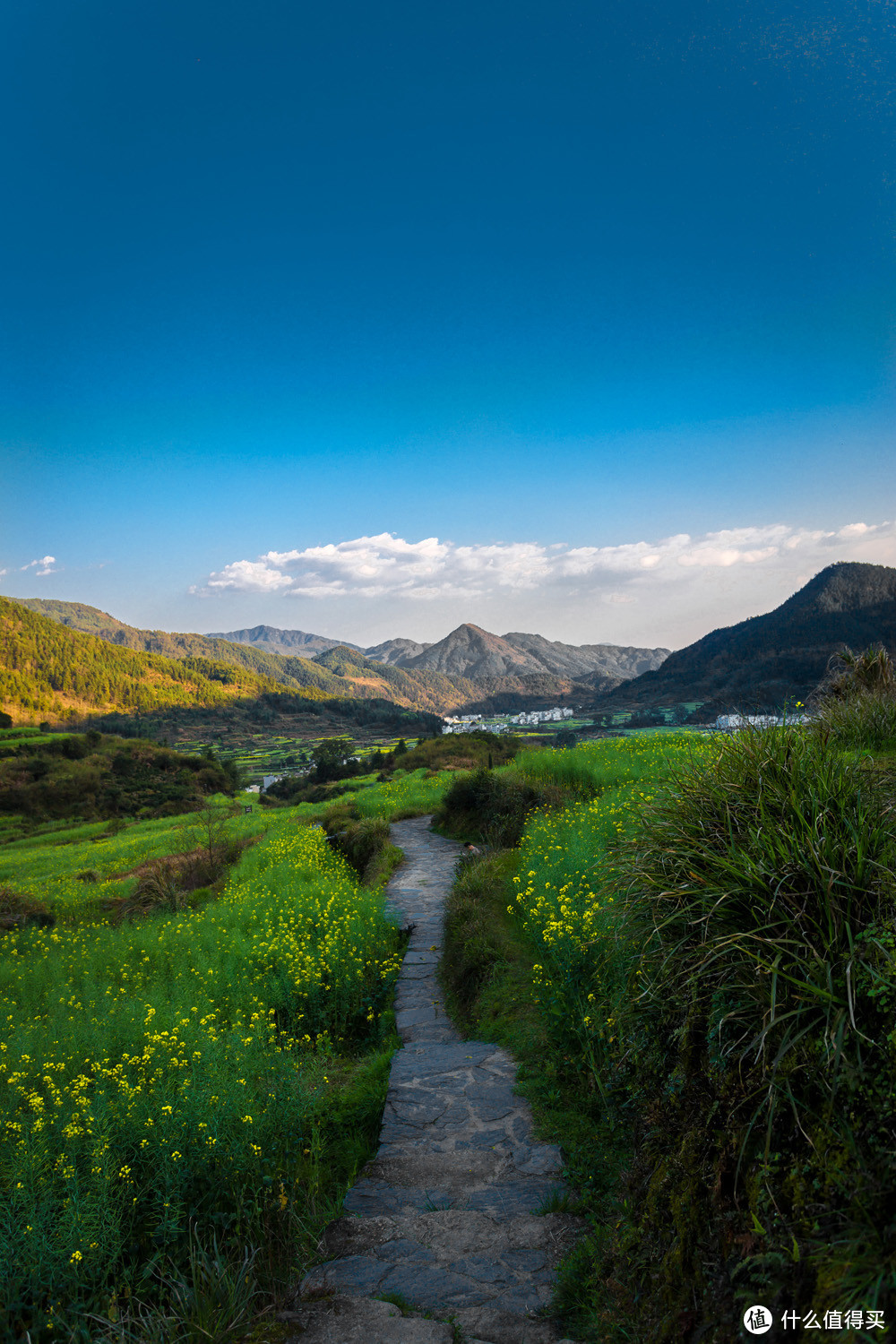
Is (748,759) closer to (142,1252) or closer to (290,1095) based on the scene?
(290,1095)

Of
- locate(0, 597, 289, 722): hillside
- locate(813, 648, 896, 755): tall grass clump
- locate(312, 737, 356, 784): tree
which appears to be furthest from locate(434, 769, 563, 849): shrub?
locate(0, 597, 289, 722): hillside

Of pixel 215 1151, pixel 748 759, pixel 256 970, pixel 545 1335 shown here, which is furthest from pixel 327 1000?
pixel 748 759

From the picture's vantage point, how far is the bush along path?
9.76 feet

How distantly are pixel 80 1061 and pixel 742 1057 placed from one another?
22.1 feet

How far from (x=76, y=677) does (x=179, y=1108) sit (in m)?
176

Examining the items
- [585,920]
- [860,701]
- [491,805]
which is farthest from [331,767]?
[585,920]

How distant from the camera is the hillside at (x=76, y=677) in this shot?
13062 centimetres

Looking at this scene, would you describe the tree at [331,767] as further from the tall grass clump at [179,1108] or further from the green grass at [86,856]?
the tall grass clump at [179,1108]

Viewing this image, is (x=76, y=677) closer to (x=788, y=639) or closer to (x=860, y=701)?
(x=788, y=639)

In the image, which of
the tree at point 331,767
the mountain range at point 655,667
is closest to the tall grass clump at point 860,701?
the mountain range at point 655,667

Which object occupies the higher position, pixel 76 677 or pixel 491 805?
pixel 76 677

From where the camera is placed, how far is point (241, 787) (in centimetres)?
6362

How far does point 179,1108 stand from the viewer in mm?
4336

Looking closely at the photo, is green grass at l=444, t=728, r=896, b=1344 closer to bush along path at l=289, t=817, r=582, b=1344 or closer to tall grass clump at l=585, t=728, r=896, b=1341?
tall grass clump at l=585, t=728, r=896, b=1341
